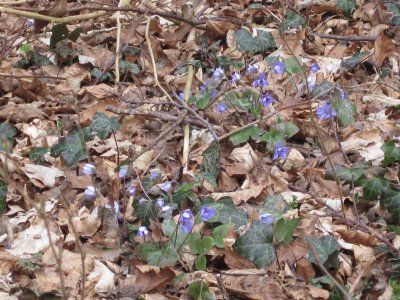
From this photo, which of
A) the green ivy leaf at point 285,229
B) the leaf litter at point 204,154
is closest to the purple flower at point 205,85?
the leaf litter at point 204,154

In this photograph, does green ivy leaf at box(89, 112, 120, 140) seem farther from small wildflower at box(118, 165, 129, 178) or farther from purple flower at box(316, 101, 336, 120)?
purple flower at box(316, 101, 336, 120)

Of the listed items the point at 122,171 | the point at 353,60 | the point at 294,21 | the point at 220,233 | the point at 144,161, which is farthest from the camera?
the point at 294,21

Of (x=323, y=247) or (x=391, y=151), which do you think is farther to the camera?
(x=391, y=151)

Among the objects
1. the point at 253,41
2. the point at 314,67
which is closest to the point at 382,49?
the point at 314,67

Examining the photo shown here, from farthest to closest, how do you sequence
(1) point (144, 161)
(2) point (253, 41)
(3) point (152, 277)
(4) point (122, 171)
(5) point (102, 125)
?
(2) point (253, 41), (5) point (102, 125), (1) point (144, 161), (4) point (122, 171), (3) point (152, 277)

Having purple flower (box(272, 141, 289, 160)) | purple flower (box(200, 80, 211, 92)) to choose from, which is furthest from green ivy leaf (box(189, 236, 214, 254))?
purple flower (box(200, 80, 211, 92))

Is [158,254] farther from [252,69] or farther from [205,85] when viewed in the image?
[252,69]

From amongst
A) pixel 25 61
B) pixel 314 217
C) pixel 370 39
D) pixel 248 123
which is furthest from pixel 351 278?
pixel 25 61

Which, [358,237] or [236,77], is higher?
[236,77]
